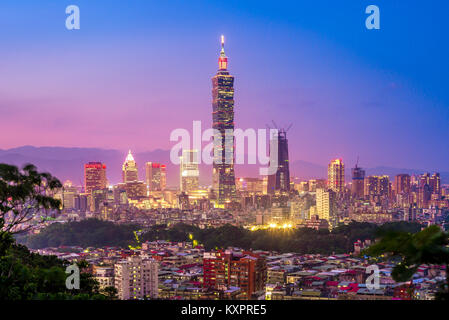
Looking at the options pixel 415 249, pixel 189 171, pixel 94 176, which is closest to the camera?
pixel 415 249

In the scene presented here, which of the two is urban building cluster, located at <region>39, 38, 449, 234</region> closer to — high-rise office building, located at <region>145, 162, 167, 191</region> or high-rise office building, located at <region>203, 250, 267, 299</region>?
high-rise office building, located at <region>145, 162, 167, 191</region>

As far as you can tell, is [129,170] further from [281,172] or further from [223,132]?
[281,172]

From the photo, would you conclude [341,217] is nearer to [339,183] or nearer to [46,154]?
[339,183]

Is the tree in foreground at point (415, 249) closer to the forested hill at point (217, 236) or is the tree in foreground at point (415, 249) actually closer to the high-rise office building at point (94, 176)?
the forested hill at point (217, 236)

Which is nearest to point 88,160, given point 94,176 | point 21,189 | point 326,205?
point 94,176

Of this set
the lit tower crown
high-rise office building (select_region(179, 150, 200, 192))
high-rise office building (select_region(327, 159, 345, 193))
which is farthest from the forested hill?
high-rise office building (select_region(179, 150, 200, 192))
